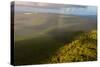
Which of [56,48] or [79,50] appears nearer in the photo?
[56,48]

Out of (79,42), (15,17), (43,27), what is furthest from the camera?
(79,42)

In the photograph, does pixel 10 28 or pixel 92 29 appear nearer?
pixel 10 28

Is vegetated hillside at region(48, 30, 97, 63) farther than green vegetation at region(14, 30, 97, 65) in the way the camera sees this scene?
Yes

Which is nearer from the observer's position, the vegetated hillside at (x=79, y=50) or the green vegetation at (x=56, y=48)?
the green vegetation at (x=56, y=48)

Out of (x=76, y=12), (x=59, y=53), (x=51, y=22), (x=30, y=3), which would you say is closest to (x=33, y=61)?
(x=59, y=53)

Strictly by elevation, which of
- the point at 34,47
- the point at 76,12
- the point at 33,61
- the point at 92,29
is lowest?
the point at 33,61

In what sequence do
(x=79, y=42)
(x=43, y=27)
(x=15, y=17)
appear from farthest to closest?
(x=79, y=42) < (x=43, y=27) < (x=15, y=17)
